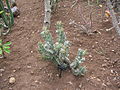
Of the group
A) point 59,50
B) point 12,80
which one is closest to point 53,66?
point 59,50

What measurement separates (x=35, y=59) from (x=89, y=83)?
0.65m

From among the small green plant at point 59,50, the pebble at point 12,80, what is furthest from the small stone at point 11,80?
the small green plant at point 59,50

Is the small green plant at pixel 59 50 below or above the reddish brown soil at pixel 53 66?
above

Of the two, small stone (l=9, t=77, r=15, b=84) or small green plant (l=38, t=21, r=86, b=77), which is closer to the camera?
small green plant (l=38, t=21, r=86, b=77)

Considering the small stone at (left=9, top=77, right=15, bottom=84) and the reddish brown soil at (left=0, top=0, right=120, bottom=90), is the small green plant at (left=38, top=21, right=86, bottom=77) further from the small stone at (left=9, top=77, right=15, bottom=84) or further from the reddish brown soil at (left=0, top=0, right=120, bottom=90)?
the small stone at (left=9, top=77, right=15, bottom=84)

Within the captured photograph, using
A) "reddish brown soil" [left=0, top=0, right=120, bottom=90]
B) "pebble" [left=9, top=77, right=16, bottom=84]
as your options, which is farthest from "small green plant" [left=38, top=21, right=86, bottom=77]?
"pebble" [left=9, top=77, right=16, bottom=84]

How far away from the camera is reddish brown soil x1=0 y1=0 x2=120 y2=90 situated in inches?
62.7

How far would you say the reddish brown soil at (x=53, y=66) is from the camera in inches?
62.7

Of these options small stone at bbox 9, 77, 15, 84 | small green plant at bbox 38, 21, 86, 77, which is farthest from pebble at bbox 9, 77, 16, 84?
small green plant at bbox 38, 21, 86, 77

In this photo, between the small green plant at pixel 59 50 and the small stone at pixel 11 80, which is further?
the small stone at pixel 11 80

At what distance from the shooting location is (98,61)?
6.01ft

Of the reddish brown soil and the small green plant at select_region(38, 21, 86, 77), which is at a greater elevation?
the small green plant at select_region(38, 21, 86, 77)

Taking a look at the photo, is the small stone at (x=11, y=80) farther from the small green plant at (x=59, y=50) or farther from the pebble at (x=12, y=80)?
the small green plant at (x=59, y=50)

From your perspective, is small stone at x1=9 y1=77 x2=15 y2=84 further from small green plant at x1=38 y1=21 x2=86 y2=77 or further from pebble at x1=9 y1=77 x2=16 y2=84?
small green plant at x1=38 y1=21 x2=86 y2=77
